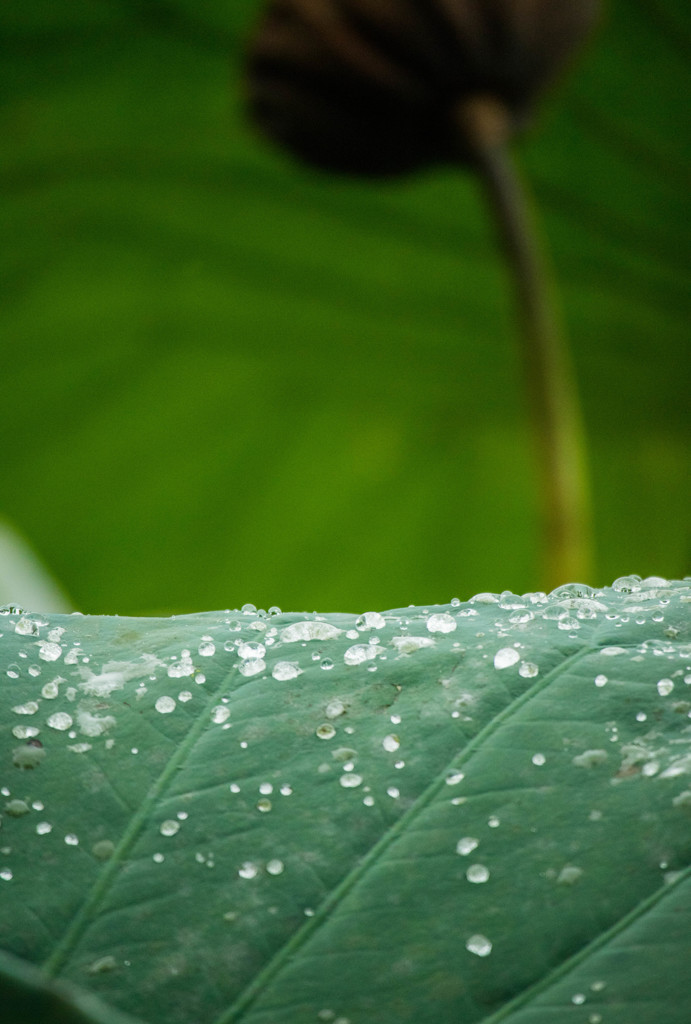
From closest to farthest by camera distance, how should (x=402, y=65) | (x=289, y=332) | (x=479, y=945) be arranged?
(x=479, y=945) → (x=402, y=65) → (x=289, y=332)

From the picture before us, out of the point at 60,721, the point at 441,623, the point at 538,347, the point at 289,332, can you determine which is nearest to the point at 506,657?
the point at 441,623

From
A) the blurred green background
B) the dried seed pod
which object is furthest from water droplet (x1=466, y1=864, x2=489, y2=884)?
the blurred green background

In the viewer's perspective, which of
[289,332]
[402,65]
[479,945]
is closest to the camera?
[479,945]

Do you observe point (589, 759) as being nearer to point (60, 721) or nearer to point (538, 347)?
point (60, 721)

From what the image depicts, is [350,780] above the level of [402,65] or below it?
below

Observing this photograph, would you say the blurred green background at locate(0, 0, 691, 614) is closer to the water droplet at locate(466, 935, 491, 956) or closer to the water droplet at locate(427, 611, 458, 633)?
the water droplet at locate(427, 611, 458, 633)

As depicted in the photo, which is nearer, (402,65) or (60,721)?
(60,721)

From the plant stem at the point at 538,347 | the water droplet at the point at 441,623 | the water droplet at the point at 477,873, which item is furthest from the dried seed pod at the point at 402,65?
the water droplet at the point at 477,873
